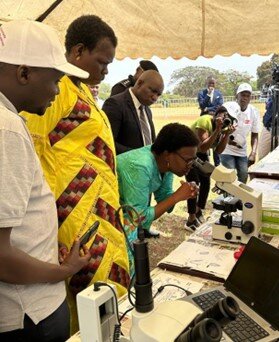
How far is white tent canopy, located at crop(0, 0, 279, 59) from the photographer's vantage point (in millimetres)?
2400

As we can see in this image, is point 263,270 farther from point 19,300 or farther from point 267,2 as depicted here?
point 267,2

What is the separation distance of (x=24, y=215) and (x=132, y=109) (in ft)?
5.47

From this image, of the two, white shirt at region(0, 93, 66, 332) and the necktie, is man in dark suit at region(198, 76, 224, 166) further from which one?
white shirt at region(0, 93, 66, 332)

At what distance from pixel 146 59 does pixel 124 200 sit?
1.80 m

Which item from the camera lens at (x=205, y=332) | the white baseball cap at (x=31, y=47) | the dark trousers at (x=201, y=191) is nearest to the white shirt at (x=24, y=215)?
the white baseball cap at (x=31, y=47)

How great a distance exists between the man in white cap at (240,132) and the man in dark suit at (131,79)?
1.31 meters

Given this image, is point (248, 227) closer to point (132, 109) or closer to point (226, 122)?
point (132, 109)

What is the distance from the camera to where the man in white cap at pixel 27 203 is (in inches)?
33.4

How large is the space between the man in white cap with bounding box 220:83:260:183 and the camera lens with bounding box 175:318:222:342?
360cm

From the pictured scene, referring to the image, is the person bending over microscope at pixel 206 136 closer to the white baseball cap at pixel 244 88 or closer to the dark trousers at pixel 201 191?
the dark trousers at pixel 201 191

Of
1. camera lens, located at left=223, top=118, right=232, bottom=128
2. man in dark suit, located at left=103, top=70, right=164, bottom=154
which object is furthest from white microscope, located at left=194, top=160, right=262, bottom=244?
camera lens, located at left=223, top=118, right=232, bottom=128

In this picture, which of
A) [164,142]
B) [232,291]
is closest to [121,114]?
[164,142]

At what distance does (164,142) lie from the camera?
171cm

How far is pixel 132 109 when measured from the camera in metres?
2.46
